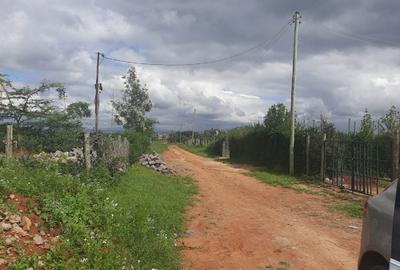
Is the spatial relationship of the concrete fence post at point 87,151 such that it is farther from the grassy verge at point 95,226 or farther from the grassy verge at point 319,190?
the grassy verge at point 319,190

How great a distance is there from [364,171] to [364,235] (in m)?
13.7

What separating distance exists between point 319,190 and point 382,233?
50.3 feet

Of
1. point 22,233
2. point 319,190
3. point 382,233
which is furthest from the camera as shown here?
point 319,190

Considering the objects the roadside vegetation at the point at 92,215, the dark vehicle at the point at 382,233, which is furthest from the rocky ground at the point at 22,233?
the dark vehicle at the point at 382,233

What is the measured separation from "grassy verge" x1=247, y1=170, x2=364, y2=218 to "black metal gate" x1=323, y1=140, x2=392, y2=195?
0.79m

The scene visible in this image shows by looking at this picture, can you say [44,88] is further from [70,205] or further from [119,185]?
[70,205]

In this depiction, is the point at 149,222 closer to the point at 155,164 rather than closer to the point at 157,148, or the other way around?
the point at 155,164

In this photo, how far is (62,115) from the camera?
77.0ft

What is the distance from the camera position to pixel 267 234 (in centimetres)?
1021

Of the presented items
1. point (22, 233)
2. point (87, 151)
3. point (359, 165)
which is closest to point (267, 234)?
point (22, 233)

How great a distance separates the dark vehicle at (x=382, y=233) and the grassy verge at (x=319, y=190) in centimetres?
944

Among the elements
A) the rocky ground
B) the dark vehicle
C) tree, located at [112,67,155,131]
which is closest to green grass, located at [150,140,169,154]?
tree, located at [112,67,155,131]

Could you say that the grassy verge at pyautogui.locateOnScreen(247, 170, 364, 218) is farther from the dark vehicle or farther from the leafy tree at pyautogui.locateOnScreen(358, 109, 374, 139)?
the dark vehicle

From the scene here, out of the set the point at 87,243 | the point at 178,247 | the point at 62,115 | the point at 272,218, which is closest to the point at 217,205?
the point at 272,218
